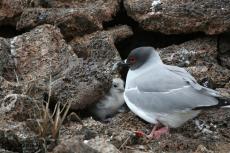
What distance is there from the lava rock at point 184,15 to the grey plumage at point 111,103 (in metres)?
0.82

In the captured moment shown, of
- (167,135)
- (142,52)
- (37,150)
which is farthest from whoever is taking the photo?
(142,52)

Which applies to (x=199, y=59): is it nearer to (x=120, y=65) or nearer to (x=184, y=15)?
(x=184, y=15)

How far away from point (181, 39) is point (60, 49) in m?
1.49

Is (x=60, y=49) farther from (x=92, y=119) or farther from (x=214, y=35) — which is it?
(x=214, y=35)

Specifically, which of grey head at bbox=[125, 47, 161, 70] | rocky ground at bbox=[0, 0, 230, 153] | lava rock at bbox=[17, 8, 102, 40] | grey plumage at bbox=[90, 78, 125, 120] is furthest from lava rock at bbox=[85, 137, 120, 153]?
lava rock at bbox=[17, 8, 102, 40]

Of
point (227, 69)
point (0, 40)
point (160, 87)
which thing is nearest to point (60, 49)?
point (0, 40)

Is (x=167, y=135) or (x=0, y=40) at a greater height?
(x=0, y=40)

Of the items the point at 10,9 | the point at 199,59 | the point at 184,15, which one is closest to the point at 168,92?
the point at 199,59

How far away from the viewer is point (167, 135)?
23.2 feet

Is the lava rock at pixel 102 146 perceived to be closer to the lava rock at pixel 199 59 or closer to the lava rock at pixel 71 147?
the lava rock at pixel 71 147

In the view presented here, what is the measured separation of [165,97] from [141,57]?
0.75 meters

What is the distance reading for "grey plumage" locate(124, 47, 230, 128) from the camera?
696 cm

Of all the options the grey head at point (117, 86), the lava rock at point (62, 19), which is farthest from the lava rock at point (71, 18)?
the grey head at point (117, 86)

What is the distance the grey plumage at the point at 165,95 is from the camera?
6.96m
